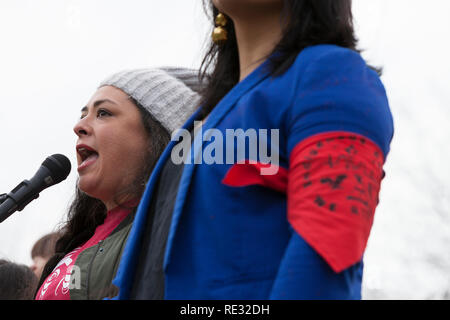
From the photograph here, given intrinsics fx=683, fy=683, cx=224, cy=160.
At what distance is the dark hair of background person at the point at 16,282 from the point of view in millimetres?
3404

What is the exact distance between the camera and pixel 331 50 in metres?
1.39

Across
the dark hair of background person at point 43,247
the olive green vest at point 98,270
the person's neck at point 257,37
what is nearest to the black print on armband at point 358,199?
the person's neck at point 257,37

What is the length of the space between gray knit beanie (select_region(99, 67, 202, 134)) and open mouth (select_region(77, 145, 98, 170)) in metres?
0.30

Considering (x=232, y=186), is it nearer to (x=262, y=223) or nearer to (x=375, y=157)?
(x=262, y=223)

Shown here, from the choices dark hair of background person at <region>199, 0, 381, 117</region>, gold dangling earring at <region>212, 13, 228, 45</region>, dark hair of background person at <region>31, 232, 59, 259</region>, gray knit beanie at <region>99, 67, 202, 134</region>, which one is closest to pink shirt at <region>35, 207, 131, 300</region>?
gray knit beanie at <region>99, 67, 202, 134</region>

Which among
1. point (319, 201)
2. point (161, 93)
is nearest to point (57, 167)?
point (161, 93)

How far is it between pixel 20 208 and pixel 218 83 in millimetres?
896

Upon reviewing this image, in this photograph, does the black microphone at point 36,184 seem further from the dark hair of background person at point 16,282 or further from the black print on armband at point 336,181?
the black print on armband at point 336,181

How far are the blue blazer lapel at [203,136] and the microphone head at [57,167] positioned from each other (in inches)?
40.7

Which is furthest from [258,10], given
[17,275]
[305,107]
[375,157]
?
[17,275]

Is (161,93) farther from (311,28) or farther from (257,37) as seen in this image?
(311,28)

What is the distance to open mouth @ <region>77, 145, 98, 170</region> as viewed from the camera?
261 cm

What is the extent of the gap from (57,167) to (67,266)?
0.37 meters

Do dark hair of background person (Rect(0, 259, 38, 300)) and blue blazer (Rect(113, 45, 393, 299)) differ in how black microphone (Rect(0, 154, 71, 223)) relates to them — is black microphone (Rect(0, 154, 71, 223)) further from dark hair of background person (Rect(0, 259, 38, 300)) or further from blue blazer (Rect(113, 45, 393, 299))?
dark hair of background person (Rect(0, 259, 38, 300))
